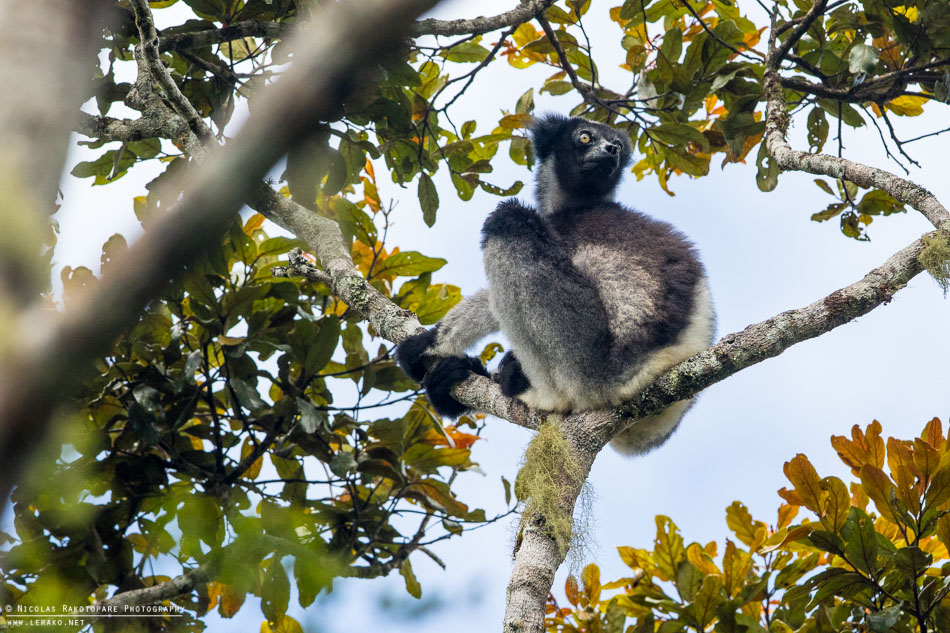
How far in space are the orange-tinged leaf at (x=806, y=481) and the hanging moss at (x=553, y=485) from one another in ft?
3.18

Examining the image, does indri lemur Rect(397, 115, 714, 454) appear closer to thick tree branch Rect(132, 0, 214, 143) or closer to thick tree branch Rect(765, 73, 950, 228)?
thick tree branch Rect(765, 73, 950, 228)

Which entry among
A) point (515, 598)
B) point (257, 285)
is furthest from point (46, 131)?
point (257, 285)

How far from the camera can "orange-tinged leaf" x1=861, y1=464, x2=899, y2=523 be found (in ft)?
10.9

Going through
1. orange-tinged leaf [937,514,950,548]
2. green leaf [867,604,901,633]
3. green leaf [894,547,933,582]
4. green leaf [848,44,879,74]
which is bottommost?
green leaf [867,604,901,633]

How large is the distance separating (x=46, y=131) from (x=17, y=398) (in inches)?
10.9

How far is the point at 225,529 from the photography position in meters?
1.94

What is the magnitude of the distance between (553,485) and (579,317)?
48.3 inches

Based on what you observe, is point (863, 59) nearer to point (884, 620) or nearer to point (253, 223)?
point (884, 620)

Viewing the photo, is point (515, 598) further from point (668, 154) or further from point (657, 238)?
point (668, 154)

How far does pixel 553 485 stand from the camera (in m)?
3.08

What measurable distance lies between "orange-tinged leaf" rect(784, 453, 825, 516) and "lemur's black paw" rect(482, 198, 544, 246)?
5.63ft

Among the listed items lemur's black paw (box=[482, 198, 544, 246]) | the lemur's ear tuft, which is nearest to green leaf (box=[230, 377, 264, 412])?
lemur's black paw (box=[482, 198, 544, 246])

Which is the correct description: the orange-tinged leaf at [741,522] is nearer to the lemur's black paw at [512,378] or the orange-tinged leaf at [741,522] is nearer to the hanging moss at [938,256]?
the lemur's black paw at [512,378]

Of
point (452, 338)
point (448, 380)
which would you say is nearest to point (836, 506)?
point (448, 380)
